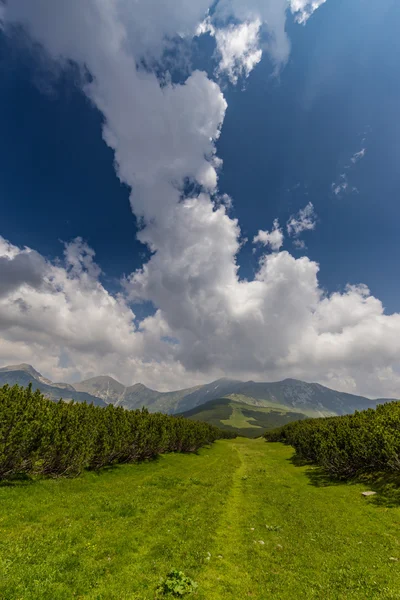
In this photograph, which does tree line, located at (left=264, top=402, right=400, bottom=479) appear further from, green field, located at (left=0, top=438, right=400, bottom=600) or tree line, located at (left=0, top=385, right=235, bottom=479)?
tree line, located at (left=0, top=385, right=235, bottom=479)

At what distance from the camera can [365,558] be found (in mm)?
15594

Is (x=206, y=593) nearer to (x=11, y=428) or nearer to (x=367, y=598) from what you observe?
(x=367, y=598)

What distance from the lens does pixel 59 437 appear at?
29.3 metres

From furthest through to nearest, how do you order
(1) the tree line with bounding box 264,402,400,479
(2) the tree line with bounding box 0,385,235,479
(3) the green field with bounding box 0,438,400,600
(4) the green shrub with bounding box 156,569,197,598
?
1. (1) the tree line with bounding box 264,402,400,479
2. (2) the tree line with bounding box 0,385,235,479
3. (3) the green field with bounding box 0,438,400,600
4. (4) the green shrub with bounding box 156,569,197,598

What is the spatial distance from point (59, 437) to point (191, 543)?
20.6 metres

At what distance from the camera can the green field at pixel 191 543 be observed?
37.8ft

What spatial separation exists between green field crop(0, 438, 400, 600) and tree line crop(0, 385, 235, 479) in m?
2.49

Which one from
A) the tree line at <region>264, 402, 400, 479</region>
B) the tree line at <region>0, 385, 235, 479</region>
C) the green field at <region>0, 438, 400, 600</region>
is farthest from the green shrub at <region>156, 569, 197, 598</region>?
the tree line at <region>264, 402, 400, 479</region>

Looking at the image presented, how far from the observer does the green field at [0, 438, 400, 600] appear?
11531mm

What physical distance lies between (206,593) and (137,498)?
1636 centimetres

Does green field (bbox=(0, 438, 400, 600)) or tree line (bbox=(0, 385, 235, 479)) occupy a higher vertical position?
tree line (bbox=(0, 385, 235, 479))

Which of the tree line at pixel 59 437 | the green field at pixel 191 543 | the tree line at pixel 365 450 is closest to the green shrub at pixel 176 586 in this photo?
the green field at pixel 191 543

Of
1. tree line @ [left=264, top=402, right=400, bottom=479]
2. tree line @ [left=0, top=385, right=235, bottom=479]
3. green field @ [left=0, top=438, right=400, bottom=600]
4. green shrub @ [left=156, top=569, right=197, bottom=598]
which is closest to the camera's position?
green shrub @ [left=156, top=569, right=197, bottom=598]

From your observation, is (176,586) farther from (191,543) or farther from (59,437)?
(59,437)
